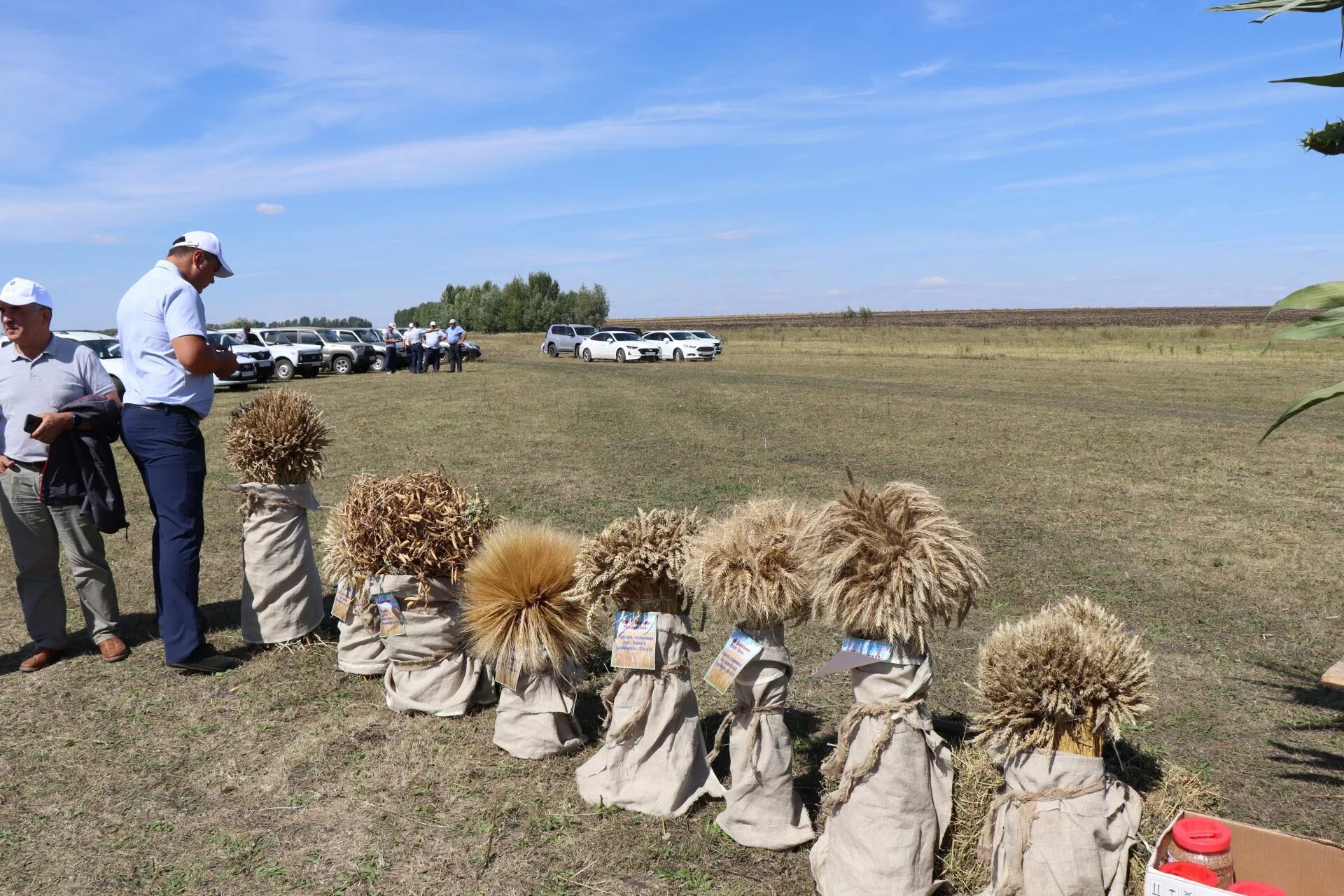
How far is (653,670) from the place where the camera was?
3215mm

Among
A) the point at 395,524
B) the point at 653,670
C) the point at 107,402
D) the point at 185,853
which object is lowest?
the point at 185,853

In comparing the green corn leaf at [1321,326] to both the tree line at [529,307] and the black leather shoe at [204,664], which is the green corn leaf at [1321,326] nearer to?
the black leather shoe at [204,664]

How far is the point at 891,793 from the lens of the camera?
2650mm

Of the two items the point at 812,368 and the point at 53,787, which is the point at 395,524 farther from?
the point at 812,368

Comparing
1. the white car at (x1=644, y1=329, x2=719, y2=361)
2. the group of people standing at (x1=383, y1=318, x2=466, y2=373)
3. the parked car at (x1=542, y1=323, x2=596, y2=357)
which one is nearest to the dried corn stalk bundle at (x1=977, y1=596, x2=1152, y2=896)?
the group of people standing at (x1=383, y1=318, x2=466, y2=373)

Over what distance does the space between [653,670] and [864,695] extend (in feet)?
2.64

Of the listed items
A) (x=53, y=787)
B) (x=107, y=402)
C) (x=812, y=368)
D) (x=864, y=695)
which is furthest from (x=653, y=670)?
(x=812, y=368)

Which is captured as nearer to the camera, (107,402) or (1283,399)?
(107,402)

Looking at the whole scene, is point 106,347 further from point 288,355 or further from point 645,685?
point 645,685

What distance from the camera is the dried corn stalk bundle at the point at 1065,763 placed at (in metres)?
2.45

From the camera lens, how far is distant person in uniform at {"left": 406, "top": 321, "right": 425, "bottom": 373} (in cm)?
2948

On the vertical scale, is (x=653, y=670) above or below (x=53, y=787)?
above

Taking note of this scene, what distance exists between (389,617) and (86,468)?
1912 mm

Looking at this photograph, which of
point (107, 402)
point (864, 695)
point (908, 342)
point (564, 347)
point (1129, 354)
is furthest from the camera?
point (908, 342)
